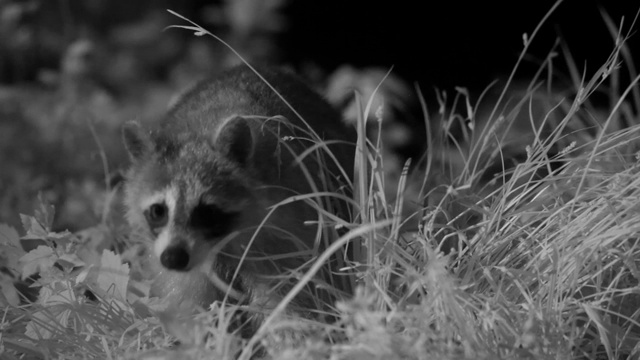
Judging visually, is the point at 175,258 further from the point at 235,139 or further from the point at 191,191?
the point at 235,139

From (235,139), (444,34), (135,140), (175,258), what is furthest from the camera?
(444,34)

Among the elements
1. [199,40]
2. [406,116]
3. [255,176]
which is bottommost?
[406,116]

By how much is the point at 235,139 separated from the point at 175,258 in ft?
1.71

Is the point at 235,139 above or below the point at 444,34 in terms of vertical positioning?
above

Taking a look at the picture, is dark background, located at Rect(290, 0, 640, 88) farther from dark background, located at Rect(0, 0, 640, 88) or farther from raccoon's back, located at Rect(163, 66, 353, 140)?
raccoon's back, located at Rect(163, 66, 353, 140)

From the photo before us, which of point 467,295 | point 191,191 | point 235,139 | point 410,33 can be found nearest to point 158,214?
point 191,191

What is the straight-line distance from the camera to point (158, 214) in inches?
141

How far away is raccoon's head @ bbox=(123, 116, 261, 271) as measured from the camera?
11.3ft

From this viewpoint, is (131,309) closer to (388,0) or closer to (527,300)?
(527,300)

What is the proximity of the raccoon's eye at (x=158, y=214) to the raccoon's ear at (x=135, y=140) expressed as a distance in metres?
0.26

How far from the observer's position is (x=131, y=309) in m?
3.49

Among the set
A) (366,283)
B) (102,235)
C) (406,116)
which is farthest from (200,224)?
(406,116)

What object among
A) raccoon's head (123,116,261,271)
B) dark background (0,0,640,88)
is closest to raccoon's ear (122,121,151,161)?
raccoon's head (123,116,261,271)

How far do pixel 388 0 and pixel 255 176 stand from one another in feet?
10.5
